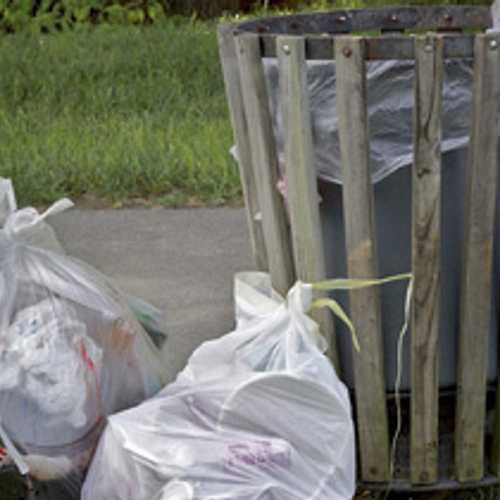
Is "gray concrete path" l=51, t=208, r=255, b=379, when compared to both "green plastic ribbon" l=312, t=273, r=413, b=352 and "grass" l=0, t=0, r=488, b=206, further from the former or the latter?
"green plastic ribbon" l=312, t=273, r=413, b=352

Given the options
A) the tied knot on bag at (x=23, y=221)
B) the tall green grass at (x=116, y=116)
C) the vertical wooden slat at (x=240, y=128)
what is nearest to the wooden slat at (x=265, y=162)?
the vertical wooden slat at (x=240, y=128)

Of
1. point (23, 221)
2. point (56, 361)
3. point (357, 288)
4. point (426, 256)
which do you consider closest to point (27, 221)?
point (23, 221)

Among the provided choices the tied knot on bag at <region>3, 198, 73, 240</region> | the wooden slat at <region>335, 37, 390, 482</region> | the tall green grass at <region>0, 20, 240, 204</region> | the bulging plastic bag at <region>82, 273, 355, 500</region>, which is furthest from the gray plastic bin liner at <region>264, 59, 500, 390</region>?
the tall green grass at <region>0, 20, 240, 204</region>

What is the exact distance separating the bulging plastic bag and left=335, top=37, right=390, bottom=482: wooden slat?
0.11 metres

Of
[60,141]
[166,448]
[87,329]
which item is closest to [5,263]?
[87,329]

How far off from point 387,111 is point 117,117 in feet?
13.2

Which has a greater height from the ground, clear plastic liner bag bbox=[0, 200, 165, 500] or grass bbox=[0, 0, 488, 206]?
clear plastic liner bag bbox=[0, 200, 165, 500]

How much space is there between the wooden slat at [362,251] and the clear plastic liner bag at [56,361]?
1.81ft

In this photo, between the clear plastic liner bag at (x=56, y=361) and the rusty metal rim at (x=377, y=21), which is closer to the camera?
the clear plastic liner bag at (x=56, y=361)

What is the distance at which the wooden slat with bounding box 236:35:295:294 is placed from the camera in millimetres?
2541

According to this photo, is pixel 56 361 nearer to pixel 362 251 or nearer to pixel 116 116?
pixel 362 251

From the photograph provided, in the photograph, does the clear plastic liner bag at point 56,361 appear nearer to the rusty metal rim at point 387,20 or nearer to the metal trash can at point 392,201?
the metal trash can at point 392,201

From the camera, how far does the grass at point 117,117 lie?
5.25 metres

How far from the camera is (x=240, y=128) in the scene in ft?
9.15
